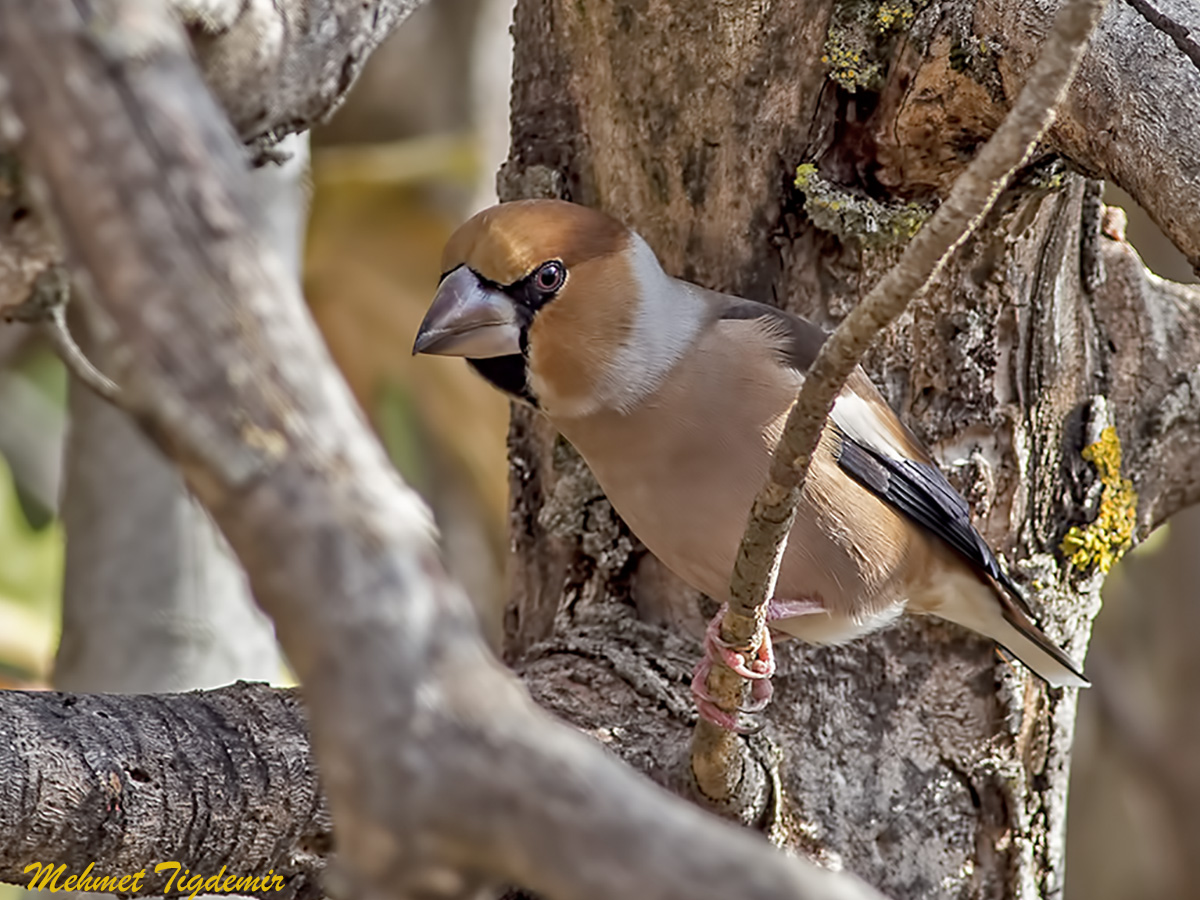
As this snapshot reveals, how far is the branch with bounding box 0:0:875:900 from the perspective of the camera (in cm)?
85

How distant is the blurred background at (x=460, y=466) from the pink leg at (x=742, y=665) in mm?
2051

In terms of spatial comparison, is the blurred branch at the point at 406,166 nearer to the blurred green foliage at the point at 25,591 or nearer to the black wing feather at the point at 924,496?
the blurred green foliage at the point at 25,591

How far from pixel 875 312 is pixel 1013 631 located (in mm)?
1312

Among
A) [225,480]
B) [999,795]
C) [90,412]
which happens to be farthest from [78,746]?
[90,412]

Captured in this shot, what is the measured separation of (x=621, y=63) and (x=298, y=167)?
1418 millimetres

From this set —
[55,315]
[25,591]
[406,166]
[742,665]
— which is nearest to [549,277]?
[742,665]

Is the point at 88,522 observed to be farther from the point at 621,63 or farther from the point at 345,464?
the point at 345,464

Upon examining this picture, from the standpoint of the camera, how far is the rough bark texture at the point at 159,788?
6.36 feet

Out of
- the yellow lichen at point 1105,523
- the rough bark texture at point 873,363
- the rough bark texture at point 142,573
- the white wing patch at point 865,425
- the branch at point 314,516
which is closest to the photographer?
the branch at point 314,516

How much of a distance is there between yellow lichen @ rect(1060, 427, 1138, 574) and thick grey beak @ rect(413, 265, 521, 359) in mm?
1024

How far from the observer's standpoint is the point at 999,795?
2.54 meters

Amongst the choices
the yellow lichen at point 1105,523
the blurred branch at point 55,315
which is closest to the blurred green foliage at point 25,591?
the blurred branch at point 55,315

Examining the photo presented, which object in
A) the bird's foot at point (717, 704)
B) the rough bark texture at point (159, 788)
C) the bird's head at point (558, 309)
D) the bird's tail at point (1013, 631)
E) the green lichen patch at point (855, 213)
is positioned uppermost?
the green lichen patch at point (855, 213)

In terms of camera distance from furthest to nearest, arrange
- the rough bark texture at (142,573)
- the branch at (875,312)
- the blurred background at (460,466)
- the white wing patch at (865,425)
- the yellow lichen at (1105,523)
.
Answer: the blurred background at (460,466) → the rough bark texture at (142,573) → the yellow lichen at (1105,523) → the white wing patch at (865,425) → the branch at (875,312)
